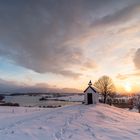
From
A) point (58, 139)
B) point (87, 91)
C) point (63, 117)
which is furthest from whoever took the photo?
point (87, 91)

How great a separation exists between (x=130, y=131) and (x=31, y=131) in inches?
381

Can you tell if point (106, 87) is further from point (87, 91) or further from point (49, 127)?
point (49, 127)

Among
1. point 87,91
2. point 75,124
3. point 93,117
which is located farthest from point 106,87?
point 75,124

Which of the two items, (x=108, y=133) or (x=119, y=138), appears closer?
(x=119, y=138)

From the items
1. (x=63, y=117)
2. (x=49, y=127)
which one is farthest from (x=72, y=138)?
(x=63, y=117)

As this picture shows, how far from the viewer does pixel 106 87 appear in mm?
79562

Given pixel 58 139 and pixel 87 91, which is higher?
A: pixel 87 91

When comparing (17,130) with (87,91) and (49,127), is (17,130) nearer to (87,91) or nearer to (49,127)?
(49,127)

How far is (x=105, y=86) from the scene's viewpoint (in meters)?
79.8

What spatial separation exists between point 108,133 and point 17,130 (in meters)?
9.08

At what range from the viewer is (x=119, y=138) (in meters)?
20.3

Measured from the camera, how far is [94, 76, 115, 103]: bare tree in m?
78.7

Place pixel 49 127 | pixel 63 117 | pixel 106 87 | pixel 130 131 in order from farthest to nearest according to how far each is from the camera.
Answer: pixel 106 87 < pixel 63 117 < pixel 49 127 < pixel 130 131

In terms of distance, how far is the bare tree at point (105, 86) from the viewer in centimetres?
7869
